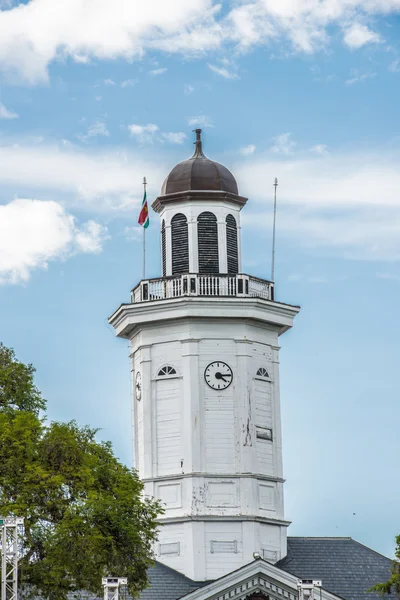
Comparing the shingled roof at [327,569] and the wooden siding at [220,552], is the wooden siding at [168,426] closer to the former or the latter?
the wooden siding at [220,552]

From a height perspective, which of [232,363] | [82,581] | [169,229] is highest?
[169,229]

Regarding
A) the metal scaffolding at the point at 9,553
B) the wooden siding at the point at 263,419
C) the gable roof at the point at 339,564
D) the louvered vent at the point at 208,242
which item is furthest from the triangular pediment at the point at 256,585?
the louvered vent at the point at 208,242

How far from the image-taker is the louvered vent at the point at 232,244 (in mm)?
74500

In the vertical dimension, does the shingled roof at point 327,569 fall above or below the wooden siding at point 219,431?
below

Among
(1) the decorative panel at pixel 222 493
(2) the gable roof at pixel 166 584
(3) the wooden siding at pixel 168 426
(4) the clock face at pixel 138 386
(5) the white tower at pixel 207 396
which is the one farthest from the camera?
(4) the clock face at pixel 138 386

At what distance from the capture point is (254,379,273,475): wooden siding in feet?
236

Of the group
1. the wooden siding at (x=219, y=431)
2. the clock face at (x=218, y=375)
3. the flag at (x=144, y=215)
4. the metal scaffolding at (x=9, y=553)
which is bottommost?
the metal scaffolding at (x=9, y=553)

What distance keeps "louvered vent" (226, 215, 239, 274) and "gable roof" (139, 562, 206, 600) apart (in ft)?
42.7

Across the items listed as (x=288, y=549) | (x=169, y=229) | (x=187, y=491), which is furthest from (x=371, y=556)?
(x=169, y=229)

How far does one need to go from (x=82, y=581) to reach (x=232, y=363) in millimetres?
16145

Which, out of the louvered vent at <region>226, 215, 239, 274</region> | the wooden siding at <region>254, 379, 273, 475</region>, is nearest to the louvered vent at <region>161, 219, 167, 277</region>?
the louvered vent at <region>226, 215, 239, 274</region>

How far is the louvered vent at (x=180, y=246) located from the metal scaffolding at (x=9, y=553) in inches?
781

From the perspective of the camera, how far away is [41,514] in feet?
193

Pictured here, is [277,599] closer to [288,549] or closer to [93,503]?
[288,549]
